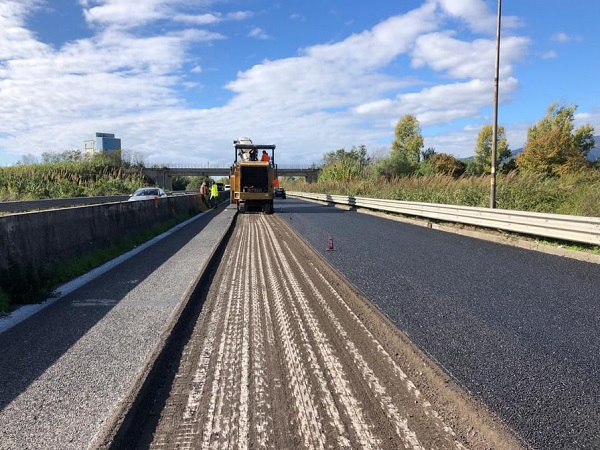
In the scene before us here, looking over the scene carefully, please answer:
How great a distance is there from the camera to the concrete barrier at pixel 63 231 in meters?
6.91

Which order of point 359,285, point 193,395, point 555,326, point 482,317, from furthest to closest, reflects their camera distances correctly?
point 359,285
point 482,317
point 555,326
point 193,395

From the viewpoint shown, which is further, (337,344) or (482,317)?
(482,317)

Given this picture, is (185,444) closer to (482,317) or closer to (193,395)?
(193,395)

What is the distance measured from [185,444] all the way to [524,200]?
48.0ft

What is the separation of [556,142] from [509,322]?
6130 cm

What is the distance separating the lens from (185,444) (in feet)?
9.82

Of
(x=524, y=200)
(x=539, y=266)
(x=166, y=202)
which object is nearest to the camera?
(x=539, y=266)

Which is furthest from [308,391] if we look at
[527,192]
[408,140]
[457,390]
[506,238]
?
[408,140]

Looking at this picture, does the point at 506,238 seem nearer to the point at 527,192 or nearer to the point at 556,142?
the point at 527,192

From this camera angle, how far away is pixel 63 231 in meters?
8.66

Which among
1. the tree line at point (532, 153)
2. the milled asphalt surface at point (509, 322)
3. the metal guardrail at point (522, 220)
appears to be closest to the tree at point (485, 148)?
the tree line at point (532, 153)

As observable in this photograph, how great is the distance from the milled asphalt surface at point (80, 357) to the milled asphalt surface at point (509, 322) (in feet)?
9.11

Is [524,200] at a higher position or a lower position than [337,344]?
higher

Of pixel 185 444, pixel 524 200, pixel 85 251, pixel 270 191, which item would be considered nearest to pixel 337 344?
pixel 185 444
